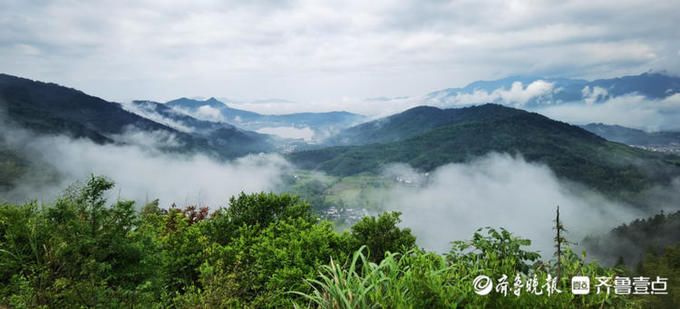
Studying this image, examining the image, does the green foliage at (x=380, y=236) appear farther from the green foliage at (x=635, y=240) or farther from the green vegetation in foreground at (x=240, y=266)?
the green foliage at (x=635, y=240)

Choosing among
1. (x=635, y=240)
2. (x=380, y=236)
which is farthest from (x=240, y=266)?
(x=635, y=240)

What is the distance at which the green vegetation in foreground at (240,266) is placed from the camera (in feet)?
10.4

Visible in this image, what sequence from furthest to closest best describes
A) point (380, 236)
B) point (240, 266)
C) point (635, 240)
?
point (635, 240), point (380, 236), point (240, 266)

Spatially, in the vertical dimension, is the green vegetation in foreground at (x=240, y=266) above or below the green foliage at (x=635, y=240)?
above

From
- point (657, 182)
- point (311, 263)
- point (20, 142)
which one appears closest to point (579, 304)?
point (311, 263)

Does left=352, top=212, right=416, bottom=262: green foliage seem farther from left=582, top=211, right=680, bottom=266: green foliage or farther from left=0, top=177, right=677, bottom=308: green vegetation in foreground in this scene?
left=582, top=211, right=680, bottom=266: green foliage

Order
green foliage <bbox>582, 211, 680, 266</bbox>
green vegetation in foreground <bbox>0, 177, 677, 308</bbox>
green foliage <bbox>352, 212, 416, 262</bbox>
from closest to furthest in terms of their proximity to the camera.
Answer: green vegetation in foreground <bbox>0, 177, 677, 308</bbox> < green foliage <bbox>352, 212, 416, 262</bbox> < green foliage <bbox>582, 211, 680, 266</bbox>

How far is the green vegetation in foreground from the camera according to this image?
3.16m

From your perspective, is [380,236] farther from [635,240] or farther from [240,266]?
[635,240]

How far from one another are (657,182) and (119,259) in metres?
209

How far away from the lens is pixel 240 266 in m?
6.55

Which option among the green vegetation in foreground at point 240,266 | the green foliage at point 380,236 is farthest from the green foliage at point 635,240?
the green vegetation in foreground at point 240,266

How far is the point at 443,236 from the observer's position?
134750 mm

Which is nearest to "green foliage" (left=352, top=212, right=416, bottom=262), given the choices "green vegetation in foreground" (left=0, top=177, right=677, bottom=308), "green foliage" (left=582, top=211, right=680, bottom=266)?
"green vegetation in foreground" (left=0, top=177, right=677, bottom=308)
